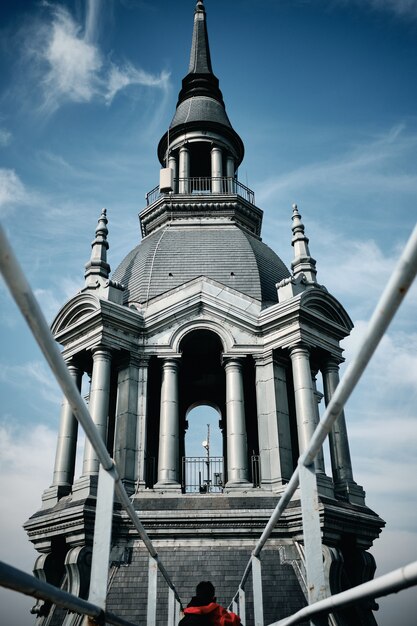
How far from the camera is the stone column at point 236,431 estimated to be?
2077cm

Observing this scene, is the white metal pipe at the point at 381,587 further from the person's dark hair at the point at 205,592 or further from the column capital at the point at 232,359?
the column capital at the point at 232,359

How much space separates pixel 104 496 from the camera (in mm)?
6727

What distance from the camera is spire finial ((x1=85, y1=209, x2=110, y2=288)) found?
2502 cm

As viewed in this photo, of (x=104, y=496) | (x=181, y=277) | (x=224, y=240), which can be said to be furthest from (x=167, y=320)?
(x=104, y=496)

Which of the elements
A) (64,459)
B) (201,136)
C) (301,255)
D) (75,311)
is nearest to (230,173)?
(201,136)

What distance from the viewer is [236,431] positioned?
70.9ft

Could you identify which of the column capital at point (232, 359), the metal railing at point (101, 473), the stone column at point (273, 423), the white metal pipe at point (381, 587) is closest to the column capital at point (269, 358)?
the stone column at point (273, 423)

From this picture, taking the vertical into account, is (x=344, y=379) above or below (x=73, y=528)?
below

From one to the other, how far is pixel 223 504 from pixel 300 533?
8.65ft

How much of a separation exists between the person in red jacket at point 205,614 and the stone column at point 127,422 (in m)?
12.0

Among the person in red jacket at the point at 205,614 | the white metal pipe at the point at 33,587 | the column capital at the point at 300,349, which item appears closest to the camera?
the white metal pipe at the point at 33,587

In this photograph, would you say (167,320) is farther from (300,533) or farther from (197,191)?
(197,191)

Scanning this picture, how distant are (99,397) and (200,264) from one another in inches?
309

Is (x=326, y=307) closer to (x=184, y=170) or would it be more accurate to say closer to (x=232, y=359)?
(x=232, y=359)
